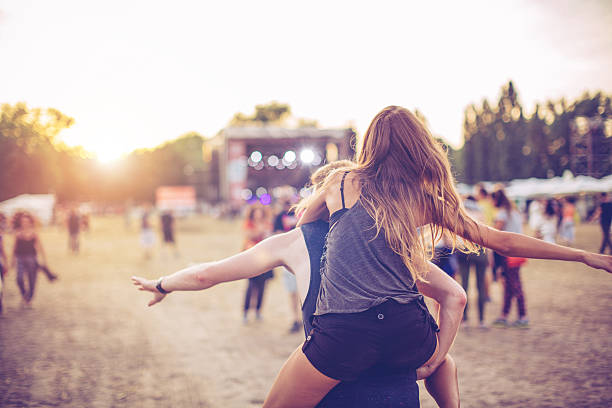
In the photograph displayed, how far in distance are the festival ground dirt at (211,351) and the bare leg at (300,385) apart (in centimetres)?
293

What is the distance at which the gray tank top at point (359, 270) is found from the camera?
159 centimetres

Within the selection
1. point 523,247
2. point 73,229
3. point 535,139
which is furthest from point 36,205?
point 535,139

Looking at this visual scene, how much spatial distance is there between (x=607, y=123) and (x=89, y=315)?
48.3 metres

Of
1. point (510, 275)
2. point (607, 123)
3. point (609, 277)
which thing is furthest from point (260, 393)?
point (607, 123)

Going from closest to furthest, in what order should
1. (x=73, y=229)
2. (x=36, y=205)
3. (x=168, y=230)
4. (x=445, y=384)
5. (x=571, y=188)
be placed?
(x=445, y=384) → (x=168, y=230) → (x=73, y=229) → (x=571, y=188) → (x=36, y=205)

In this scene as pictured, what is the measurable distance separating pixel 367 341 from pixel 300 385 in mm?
283

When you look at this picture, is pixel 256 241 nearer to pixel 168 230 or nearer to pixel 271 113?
pixel 168 230

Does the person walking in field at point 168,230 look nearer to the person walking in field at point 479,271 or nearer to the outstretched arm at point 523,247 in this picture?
Answer: the person walking in field at point 479,271

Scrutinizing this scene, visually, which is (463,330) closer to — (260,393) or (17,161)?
(260,393)

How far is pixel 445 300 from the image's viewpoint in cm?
189

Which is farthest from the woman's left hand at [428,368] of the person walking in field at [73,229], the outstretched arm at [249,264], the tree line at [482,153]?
the tree line at [482,153]

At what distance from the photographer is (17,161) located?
28.0m

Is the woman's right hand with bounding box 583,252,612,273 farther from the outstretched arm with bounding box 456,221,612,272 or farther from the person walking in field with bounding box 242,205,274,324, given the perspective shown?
the person walking in field with bounding box 242,205,274,324

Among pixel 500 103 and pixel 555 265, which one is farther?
pixel 500 103
